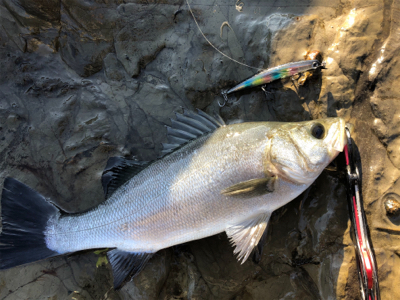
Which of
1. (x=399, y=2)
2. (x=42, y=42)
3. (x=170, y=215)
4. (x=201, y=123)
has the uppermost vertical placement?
(x=399, y=2)

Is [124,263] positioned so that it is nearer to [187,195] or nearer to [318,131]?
[187,195]

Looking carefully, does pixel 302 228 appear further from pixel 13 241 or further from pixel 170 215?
pixel 13 241

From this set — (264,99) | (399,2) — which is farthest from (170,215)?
(399,2)

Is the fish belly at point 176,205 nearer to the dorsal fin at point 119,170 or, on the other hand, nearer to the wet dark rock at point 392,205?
the dorsal fin at point 119,170

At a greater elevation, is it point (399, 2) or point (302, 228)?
point (399, 2)

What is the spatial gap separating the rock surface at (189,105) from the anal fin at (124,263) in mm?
233

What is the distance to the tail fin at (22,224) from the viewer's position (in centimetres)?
272

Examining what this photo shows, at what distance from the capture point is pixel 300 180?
244 cm

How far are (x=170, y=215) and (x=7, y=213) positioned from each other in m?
1.87

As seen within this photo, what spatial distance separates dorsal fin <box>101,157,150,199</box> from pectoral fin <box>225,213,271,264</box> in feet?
4.00

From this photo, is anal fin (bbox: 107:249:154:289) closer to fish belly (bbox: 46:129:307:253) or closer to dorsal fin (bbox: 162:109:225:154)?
fish belly (bbox: 46:129:307:253)

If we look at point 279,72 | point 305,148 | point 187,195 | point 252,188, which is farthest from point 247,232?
point 279,72

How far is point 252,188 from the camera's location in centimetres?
240

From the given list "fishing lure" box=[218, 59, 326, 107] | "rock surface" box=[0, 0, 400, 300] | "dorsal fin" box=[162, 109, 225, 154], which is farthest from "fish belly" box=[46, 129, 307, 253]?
"fishing lure" box=[218, 59, 326, 107]
